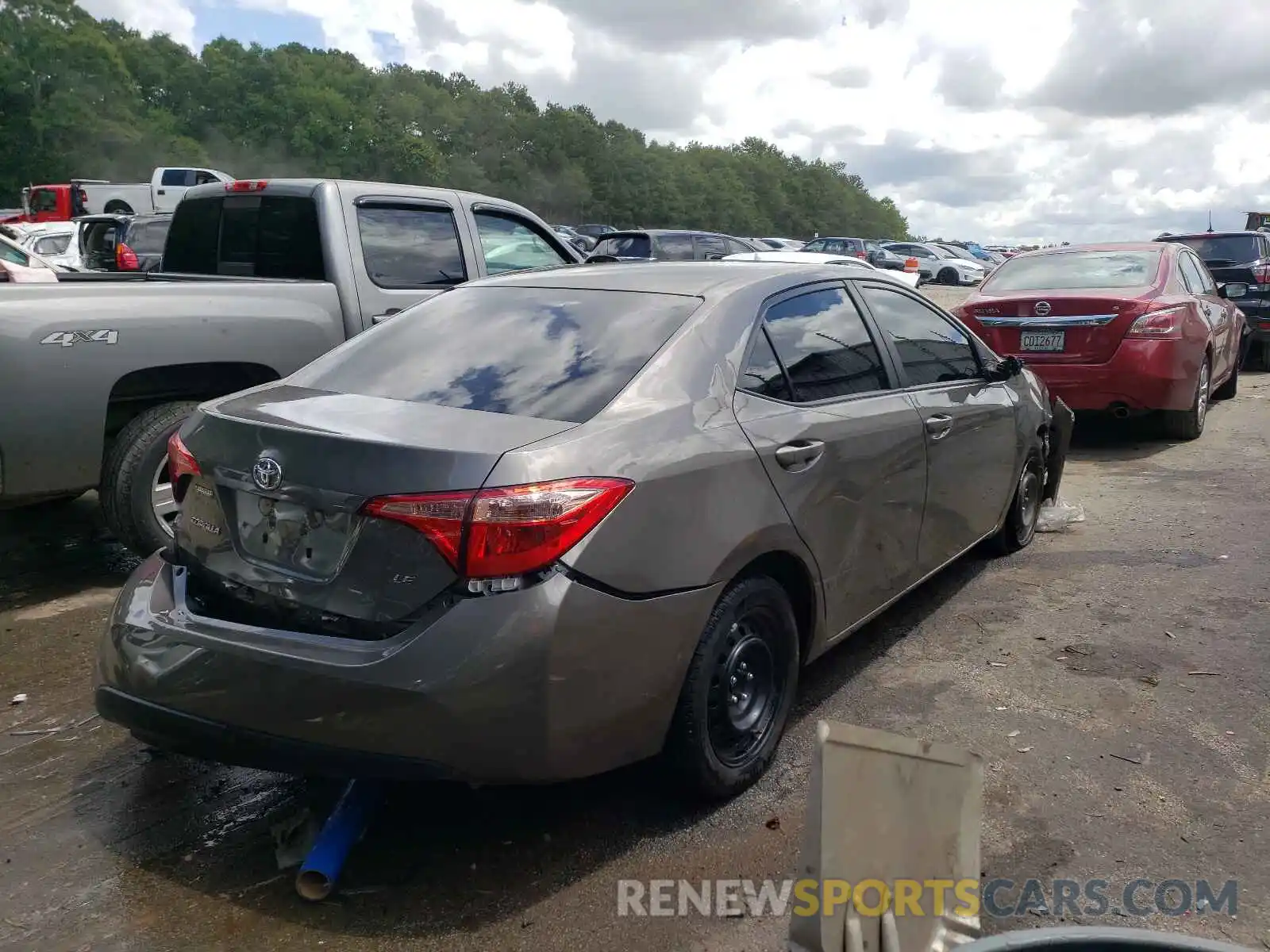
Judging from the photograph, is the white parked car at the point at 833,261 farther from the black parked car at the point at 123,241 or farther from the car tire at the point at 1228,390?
the black parked car at the point at 123,241

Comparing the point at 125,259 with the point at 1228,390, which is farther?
the point at 125,259

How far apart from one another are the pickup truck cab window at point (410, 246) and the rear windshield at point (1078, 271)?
4841 mm

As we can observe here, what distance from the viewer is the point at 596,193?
8575 cm

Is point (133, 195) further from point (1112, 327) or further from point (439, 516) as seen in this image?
point (439, 516)

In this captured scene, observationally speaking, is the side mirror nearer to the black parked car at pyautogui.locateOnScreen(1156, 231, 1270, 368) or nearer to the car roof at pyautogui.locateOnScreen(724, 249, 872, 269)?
the car roof at pyautogui.locateOnScreen(724, 249, 872, 269)

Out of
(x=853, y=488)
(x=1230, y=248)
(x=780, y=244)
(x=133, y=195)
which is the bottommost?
(x=853, y=488)

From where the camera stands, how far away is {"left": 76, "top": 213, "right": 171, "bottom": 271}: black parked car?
13227 millimetres

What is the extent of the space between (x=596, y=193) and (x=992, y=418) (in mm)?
84166

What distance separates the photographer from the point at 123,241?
1357 cm

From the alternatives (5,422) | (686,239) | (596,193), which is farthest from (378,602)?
(596,193)

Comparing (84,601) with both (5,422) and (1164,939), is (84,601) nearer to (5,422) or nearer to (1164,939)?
(5,422)

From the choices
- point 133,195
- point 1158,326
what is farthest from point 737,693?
point 133,195

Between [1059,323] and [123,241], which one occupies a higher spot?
[123,241]

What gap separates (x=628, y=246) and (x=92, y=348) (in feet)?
39.0
